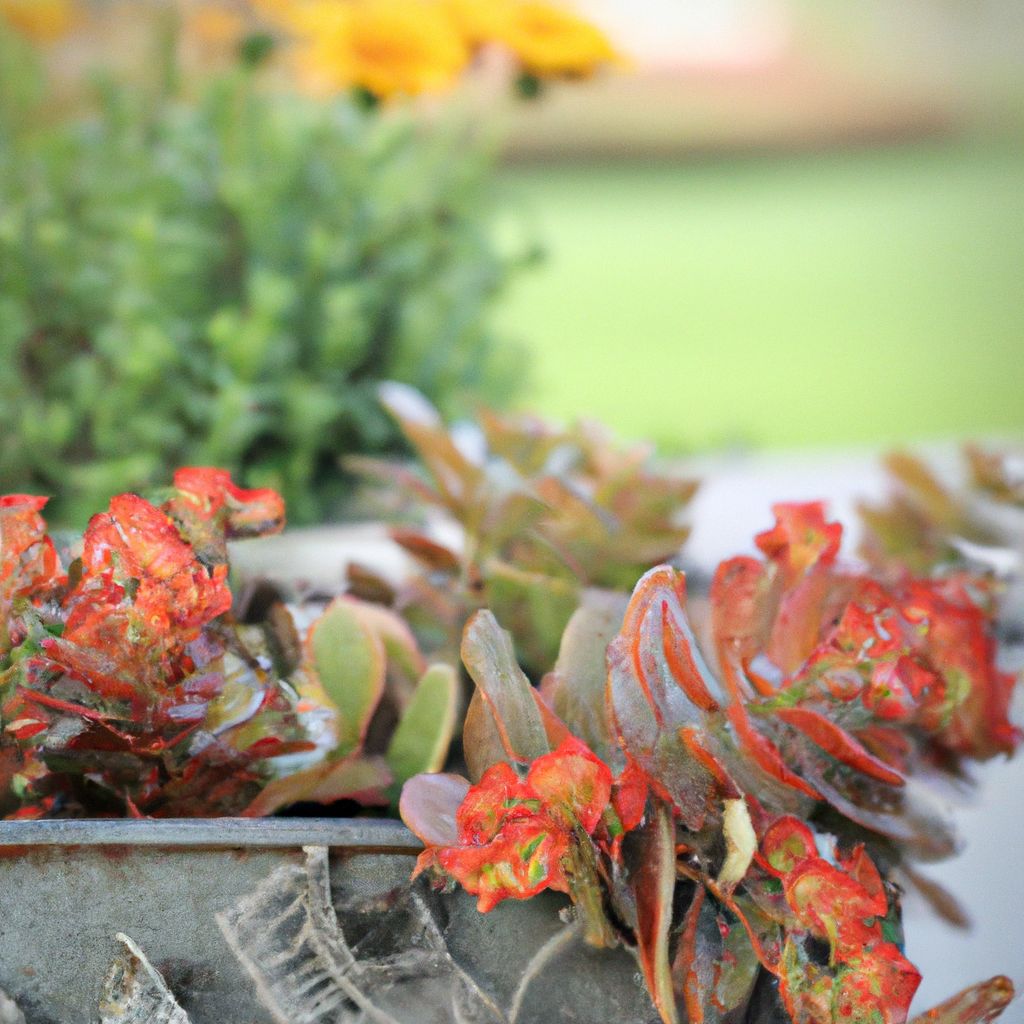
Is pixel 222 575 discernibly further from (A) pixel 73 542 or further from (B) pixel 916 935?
(B) pixel 916 935

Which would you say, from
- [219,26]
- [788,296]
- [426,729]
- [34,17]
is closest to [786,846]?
[426,729]

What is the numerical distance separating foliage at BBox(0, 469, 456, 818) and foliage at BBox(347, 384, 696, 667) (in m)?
0.08

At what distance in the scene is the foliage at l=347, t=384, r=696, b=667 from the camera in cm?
52

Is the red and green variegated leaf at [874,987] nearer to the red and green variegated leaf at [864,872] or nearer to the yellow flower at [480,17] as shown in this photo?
the red and green variegated leaf at [864,872]

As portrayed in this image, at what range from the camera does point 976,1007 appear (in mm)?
392

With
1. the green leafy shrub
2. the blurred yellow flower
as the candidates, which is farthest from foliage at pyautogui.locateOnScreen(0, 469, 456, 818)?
the blurred yellow flower

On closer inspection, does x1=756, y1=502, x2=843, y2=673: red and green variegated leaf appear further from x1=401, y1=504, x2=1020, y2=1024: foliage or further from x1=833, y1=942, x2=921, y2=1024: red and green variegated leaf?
x1=833, y1=942, x2=921, y2=1024: red and green variegated leaf

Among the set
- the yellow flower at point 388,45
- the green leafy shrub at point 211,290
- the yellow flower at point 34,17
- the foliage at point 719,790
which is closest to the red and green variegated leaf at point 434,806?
the foliage at point 719,790

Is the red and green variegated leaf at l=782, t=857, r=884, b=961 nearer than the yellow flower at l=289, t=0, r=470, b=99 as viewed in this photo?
Yes

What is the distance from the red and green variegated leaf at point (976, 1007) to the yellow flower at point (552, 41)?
818 mm

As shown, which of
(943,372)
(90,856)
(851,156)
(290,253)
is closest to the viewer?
(90,856)

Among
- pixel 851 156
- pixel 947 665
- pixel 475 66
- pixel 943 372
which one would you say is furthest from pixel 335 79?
pixel 851 156

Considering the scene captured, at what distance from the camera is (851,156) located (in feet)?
28.3

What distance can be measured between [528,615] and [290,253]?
0.54 meters
